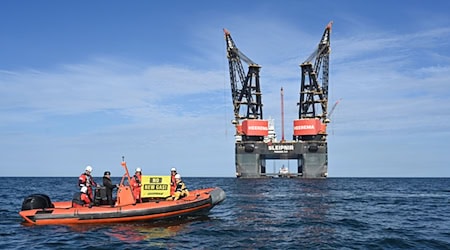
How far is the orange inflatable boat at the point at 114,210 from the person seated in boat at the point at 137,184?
0.33 meters

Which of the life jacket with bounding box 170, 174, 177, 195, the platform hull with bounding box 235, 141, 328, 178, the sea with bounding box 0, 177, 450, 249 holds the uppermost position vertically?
the platform hull with bounding box 235, 141, 328, 178

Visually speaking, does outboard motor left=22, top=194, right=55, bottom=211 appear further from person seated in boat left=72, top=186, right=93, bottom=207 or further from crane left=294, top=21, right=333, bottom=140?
crane left=294, top=21, right=333, bottom=140

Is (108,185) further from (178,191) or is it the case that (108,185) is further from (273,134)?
(273,134)

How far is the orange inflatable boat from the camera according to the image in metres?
17.3

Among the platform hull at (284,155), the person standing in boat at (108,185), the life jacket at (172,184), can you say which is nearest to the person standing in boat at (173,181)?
the life jacket at (172,184)

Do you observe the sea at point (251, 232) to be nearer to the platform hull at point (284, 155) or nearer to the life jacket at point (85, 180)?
the life jacket at point (85, 180)

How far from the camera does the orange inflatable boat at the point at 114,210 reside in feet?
56.9

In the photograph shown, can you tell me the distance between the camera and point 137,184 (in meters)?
19.0

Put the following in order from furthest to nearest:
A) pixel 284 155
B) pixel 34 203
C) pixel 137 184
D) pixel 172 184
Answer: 1. pixel 284 155
2. pixel 172 184
3. pixel 137 184
4. pixel 34 203

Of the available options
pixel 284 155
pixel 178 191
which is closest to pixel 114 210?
pixel 178 191

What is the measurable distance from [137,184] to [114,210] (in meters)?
1.80

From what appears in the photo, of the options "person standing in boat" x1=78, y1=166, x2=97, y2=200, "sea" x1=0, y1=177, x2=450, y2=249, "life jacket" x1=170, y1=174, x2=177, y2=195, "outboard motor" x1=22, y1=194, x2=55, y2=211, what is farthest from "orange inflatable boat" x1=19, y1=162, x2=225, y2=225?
"person standing in boat" x1=78, y1=166, x2=97, y2=200

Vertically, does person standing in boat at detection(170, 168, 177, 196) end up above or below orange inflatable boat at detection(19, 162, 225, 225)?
above

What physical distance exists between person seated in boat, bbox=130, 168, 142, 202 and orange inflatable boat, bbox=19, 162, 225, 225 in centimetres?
33
